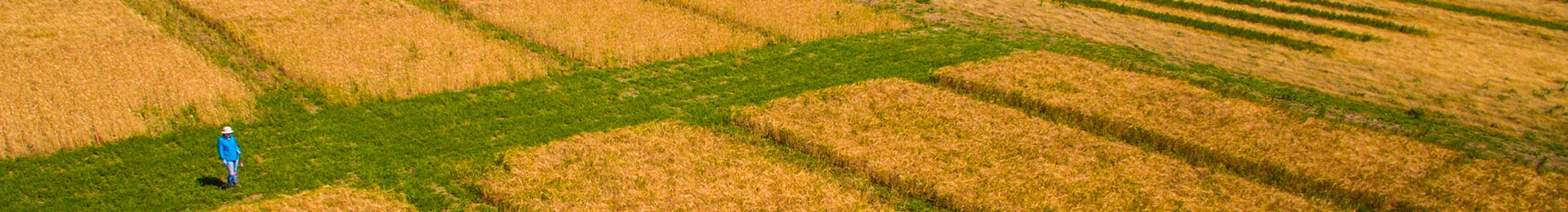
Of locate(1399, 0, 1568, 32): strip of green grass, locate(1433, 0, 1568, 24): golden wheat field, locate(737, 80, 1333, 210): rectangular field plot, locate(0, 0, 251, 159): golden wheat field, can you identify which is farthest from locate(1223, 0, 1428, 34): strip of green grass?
locate(0, 0, 251, 159): golden wheat field

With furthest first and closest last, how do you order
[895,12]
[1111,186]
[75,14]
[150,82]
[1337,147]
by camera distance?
[895,12], [75,14], [150,82], [1337,147], [1111,186]

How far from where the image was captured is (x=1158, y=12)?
2944 cm

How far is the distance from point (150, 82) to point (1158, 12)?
82.5 feet

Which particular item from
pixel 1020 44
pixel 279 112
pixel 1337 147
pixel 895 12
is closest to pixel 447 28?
pixel 279 112

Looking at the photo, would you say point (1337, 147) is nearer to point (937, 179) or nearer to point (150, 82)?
point (937, 179)

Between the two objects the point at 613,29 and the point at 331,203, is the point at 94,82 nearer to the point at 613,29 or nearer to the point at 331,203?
the point at 331,203

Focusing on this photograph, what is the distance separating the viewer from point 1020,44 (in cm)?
2470

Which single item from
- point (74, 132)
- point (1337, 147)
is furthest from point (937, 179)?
point (74, 132)

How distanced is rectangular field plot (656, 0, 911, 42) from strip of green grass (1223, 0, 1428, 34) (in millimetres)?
11925

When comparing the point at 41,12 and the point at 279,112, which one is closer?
the point at 279,112

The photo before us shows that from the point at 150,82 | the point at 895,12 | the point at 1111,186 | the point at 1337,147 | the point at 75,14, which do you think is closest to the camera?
the point at 1111,186

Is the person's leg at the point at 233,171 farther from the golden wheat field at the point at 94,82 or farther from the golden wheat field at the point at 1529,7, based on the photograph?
the golden wheat field at the point at 1529,7

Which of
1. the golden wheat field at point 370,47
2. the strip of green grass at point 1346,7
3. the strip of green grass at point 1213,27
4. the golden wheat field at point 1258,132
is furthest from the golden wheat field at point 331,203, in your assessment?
the strip of green grass at point 1346,7

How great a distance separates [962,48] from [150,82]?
16708 millimetres
